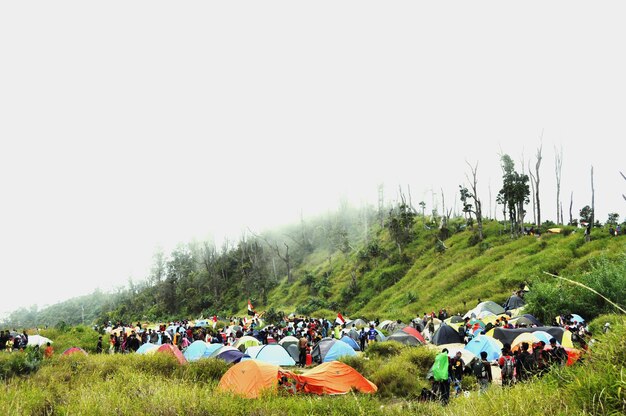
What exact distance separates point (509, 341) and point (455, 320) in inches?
422

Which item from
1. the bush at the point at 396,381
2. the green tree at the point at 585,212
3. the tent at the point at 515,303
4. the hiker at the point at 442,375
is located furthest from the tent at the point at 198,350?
the green tree at the point at 585,212

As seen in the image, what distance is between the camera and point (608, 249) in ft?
96.3

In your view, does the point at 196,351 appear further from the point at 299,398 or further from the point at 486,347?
the point at 486,347

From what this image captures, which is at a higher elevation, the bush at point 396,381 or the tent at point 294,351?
the bush at point 396,381

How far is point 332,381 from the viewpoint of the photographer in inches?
457

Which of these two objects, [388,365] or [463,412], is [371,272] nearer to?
[388,365]

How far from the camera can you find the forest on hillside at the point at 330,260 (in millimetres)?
45750

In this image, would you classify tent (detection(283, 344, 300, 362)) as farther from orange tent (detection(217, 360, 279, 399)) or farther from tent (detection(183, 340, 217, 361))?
orange tent (detection(217, 360, 279, 399))

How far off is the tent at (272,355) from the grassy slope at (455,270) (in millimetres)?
18637

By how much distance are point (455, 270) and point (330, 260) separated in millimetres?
30565

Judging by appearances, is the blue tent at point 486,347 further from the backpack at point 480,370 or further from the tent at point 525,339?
the backpack at point 480,370

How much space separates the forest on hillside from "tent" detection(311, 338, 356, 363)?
19.5 metres

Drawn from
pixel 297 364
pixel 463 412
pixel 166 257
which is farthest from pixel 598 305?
pixel 166 257

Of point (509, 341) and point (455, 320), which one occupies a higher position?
point (509, 341)
